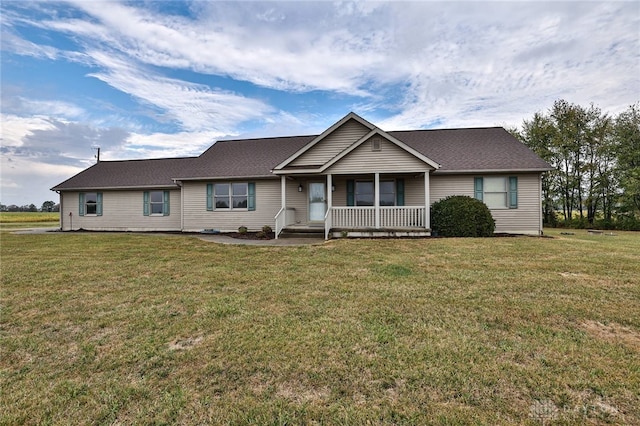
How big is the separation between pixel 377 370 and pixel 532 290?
3.88 metres

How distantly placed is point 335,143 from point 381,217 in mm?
4240

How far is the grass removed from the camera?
222cm

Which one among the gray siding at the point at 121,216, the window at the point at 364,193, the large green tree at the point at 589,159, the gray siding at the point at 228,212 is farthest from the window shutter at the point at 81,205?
the large green tree at the point at 589,159

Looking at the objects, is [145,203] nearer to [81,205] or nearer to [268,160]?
[81,205]

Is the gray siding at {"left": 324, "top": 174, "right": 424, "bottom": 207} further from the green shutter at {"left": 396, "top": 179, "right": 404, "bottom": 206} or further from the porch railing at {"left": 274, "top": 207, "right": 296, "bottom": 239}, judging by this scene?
the porch railing at {"left": 274, "top": 207, "right": 296, "bottom": 239}

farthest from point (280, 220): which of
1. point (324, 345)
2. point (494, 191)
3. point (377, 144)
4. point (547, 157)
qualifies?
point (547, 157)

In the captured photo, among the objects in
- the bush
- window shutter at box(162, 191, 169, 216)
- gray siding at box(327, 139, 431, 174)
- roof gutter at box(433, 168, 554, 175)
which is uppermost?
gray siding at box(327, 139, 431, 174)

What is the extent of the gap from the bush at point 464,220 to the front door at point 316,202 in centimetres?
551

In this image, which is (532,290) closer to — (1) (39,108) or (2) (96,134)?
(1) (39,108)

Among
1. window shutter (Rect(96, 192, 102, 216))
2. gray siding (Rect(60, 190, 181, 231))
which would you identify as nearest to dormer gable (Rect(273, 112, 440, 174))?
gray siding (Rect(60, 190, 181, 231))

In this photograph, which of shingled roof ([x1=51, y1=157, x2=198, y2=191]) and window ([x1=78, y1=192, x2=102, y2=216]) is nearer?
shingled roof ([x1=51, y1=157, x2=198, y2=191])

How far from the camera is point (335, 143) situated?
1406cm

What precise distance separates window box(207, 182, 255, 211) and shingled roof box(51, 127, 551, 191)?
2.06ft

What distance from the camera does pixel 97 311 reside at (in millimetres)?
4320
